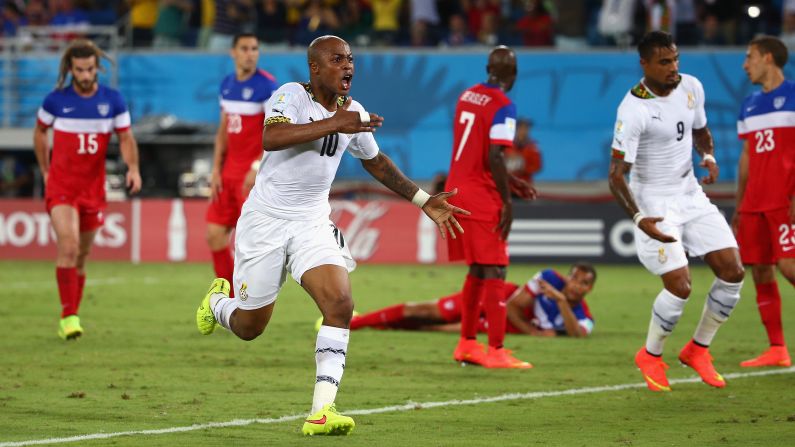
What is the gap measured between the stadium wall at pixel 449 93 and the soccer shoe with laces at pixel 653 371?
1343 centimetres

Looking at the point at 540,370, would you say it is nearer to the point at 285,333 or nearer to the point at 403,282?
the point at 285,333

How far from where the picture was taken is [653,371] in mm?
8891

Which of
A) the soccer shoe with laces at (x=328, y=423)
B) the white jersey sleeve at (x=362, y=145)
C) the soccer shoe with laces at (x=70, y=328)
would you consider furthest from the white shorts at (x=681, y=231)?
the soccer shoe with laces at (x=70, y=328)

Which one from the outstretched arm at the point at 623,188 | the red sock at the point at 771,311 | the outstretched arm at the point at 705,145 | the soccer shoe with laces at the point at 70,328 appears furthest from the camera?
the soccer shoe with laces at the point at 70,328

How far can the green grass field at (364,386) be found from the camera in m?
7.11

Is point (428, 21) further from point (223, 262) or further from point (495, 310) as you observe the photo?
point (495, 310)

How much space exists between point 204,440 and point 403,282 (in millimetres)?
10687

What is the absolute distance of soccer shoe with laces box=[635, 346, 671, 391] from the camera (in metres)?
8.81

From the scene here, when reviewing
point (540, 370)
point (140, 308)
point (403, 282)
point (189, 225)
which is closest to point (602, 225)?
point (403, 282)

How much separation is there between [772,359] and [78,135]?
621 centimetres

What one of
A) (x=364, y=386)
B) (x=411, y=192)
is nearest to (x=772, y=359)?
(x=364, y=386)

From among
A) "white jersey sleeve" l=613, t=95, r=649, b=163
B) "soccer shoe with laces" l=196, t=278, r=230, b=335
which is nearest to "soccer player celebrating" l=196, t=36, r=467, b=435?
"soccer shoe with laces" l=196, t=278, r=230, b=335

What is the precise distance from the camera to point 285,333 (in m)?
12.1

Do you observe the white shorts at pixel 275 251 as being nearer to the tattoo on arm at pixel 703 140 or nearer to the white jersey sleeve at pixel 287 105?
the white jersey sleeve at pixel 287 105
